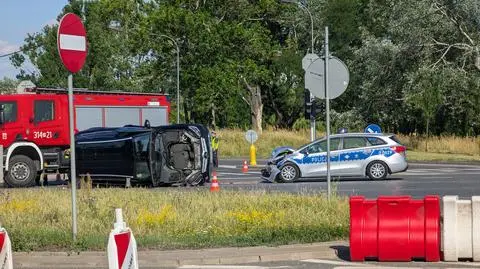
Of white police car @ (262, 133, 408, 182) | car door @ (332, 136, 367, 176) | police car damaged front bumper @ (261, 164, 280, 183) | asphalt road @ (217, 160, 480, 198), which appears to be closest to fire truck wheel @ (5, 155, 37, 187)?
asphalt road @ (217, 160, 480, 198)

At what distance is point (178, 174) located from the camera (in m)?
21.9

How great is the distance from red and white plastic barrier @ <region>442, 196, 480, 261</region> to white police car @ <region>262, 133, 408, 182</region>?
50.4 ft

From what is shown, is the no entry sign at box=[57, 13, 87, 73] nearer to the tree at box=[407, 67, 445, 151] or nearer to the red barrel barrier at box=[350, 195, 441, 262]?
the red barrel barrier at box=[350, 195, 441, 262]

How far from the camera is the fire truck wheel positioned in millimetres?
23859

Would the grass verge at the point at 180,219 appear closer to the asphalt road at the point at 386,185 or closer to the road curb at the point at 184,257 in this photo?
the road curb at the point at 184,257

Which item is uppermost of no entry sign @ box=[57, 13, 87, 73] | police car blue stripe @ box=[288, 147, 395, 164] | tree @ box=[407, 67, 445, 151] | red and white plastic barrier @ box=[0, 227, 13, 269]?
tree @ box=[407, 67, 445, 151]

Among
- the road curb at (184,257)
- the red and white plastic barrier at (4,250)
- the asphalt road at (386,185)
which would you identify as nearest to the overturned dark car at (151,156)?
the asphalt road at (386,185)

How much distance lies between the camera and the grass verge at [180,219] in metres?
11.2

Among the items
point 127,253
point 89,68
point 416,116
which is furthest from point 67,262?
point 89,68

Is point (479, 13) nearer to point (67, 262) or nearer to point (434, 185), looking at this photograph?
point (434, 185)

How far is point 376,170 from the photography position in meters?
25.6

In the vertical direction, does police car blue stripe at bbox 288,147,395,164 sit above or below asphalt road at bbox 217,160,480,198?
above

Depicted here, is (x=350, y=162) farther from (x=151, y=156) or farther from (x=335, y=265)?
(x=335, y=265)

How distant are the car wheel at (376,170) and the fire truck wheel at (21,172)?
10.3 meters
